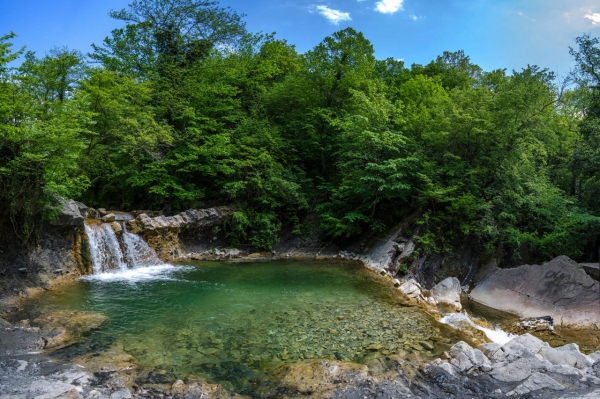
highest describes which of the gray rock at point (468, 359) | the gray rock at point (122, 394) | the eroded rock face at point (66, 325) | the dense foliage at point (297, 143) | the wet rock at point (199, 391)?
the dense foliage at point (297, 143)

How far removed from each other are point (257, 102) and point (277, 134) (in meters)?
3.29

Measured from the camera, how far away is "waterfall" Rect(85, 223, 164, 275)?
12.7m

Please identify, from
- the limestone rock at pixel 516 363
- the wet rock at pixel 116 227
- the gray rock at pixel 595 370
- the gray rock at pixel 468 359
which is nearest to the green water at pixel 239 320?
the gray rock at pixel 468 359

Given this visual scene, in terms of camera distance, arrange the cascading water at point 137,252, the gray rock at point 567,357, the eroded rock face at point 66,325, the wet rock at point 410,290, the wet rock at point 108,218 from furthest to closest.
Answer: the wet rock at point 108,218, the cascading water at point 137,252, the wet rock at point 410,290, the eroded rock face at point 66,325, the gray rock at point 567,357

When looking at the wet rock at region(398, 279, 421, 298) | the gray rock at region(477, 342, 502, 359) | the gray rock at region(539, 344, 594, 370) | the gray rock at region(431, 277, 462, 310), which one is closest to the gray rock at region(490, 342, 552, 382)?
the gray rock at region(477, 342, 502, 359)

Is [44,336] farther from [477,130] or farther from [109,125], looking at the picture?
[477,130]

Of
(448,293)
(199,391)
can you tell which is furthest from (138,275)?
(448,293)

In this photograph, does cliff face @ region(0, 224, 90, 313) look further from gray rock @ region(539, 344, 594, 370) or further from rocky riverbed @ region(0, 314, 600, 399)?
gray rock @ region(539, 344, 594, 370)

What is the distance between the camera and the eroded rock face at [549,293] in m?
10.4

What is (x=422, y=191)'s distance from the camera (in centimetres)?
1605

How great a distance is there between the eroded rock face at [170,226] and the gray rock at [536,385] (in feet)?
42.7

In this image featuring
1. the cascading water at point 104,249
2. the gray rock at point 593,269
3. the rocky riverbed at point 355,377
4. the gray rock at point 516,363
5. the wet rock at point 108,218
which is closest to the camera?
the rocky riverbed at point 355,377

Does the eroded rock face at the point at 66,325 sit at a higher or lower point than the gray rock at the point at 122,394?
higher

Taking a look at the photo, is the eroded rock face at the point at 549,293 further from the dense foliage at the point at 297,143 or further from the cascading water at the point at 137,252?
the cascading water at the point at 137,252
